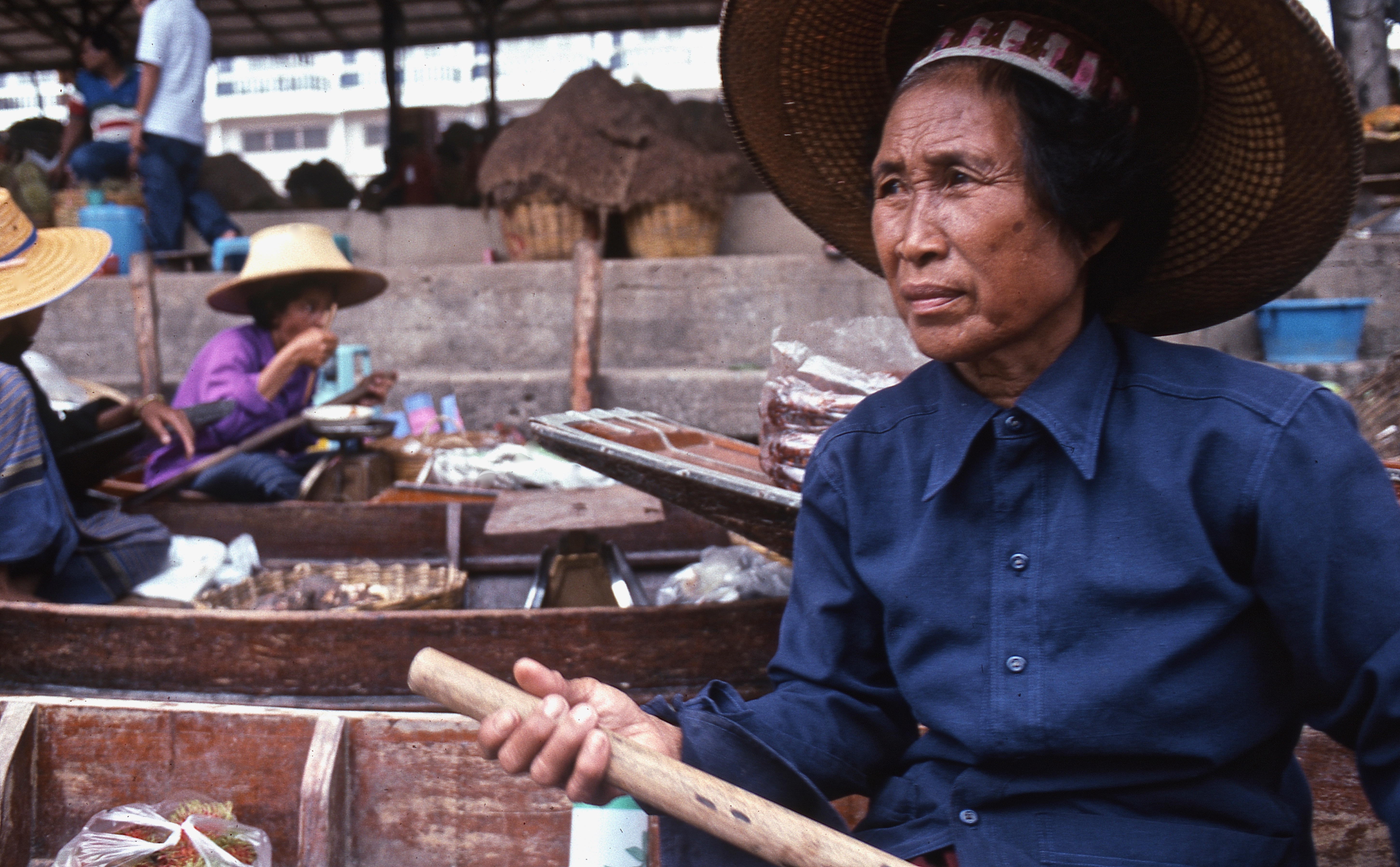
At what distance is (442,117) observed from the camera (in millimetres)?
20875

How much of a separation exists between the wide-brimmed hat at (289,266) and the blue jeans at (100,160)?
2.79 metres

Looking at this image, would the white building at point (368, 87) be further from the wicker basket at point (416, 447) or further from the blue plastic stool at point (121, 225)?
the wicker basket at point (416, 447)

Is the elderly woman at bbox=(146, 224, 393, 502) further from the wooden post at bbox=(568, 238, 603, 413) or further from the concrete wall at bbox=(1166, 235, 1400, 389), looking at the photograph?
the concrete wall at bbox=(1166, 235, 1400, 389)

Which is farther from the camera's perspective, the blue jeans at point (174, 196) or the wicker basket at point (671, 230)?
the blue jeans at point (174, 196)

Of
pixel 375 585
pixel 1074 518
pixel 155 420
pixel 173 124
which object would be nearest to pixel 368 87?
pixel 173 124

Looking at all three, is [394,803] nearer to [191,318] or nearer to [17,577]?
[17,577]

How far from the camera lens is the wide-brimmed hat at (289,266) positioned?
419 cm

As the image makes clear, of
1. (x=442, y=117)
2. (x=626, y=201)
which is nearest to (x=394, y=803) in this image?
(x=626, y=201)

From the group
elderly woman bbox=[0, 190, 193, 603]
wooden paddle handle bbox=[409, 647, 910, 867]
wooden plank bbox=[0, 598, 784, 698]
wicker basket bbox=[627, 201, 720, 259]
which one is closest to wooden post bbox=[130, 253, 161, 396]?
elderly woman bbox=[0, 190, 193, 603]

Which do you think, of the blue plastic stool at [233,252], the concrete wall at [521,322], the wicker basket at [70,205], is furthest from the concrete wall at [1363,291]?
the wicker basket at [70,205]

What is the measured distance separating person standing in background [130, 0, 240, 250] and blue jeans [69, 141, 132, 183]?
0.58 ft

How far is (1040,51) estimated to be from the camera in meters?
1.08

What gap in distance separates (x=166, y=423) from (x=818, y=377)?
2.80 meters

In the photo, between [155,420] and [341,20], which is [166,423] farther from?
[341,20]
